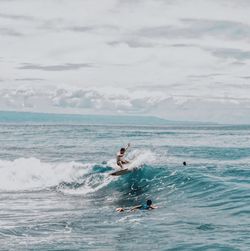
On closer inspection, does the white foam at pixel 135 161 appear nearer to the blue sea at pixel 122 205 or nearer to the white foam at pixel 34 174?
the blue sea at pixel 122 205

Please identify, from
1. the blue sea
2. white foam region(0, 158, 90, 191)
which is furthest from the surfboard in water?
white foam region(0, 158, 90, 191)

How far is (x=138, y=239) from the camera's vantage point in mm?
24312

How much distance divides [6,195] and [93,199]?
7.93 meters

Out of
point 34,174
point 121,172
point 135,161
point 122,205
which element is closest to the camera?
point 122,205

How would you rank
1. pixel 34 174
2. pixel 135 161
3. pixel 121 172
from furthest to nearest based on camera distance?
pixel 135 161 → pixel 34 174 → pixel 121 172

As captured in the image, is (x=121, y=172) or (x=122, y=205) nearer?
(x=122, y=205)

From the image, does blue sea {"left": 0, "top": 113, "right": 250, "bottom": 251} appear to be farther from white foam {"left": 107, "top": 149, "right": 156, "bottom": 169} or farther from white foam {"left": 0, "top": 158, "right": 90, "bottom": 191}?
white foam {"left": 107, "top": 149, "right": 156, "bottom": 169}

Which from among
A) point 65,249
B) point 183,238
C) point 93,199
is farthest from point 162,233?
point 93,199

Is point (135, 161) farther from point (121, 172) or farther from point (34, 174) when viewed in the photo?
point (34, 174)

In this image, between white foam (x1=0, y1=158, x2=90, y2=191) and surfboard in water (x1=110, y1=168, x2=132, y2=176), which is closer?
surfboard in water (x1=110, y1=168, x2=132, y2=176)

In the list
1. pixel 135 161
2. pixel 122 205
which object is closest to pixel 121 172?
pixel 122 205

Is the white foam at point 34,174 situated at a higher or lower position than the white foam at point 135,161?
lower

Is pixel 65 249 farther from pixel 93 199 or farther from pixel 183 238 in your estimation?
pixel 93 199

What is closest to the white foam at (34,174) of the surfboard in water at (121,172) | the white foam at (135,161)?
the white foam at (135,161)
